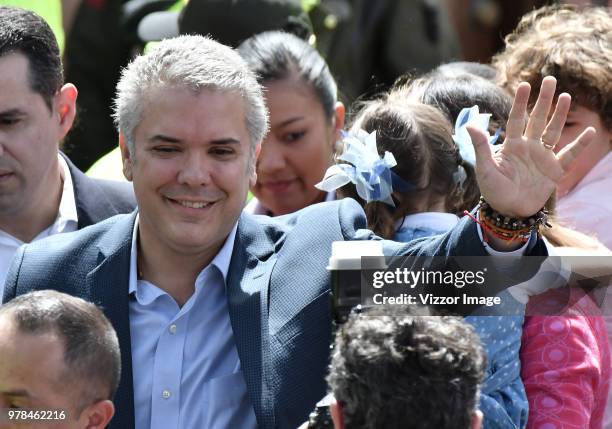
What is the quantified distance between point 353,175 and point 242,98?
353 millimetres

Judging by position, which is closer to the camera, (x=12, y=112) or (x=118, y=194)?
(x=12, y=112)

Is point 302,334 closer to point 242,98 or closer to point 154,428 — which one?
point 154,428

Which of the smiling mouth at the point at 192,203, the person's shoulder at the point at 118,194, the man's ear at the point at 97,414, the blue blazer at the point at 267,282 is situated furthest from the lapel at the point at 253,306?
the person's shoulder at the point at 118,194

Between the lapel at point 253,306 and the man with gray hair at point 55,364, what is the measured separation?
0.33 m

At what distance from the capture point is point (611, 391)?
285cm

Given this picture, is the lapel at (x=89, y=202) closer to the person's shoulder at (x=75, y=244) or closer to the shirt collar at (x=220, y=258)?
the person's shoulder at (x=75, y=244)

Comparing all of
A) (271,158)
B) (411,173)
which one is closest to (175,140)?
(411,173)

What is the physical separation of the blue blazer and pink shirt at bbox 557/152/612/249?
0.75 meters

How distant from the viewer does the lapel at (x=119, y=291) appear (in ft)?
8.46

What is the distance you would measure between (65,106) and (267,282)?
3.83ft

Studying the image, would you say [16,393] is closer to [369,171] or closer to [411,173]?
[369,171]

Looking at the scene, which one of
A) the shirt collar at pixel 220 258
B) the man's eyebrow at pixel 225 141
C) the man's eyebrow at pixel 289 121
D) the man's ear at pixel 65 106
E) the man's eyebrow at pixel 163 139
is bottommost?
the shirt collar at pixel 220 258

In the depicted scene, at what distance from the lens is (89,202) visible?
11.4ft

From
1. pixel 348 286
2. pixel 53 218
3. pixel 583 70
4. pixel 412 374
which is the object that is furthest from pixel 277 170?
pixel 412 374
